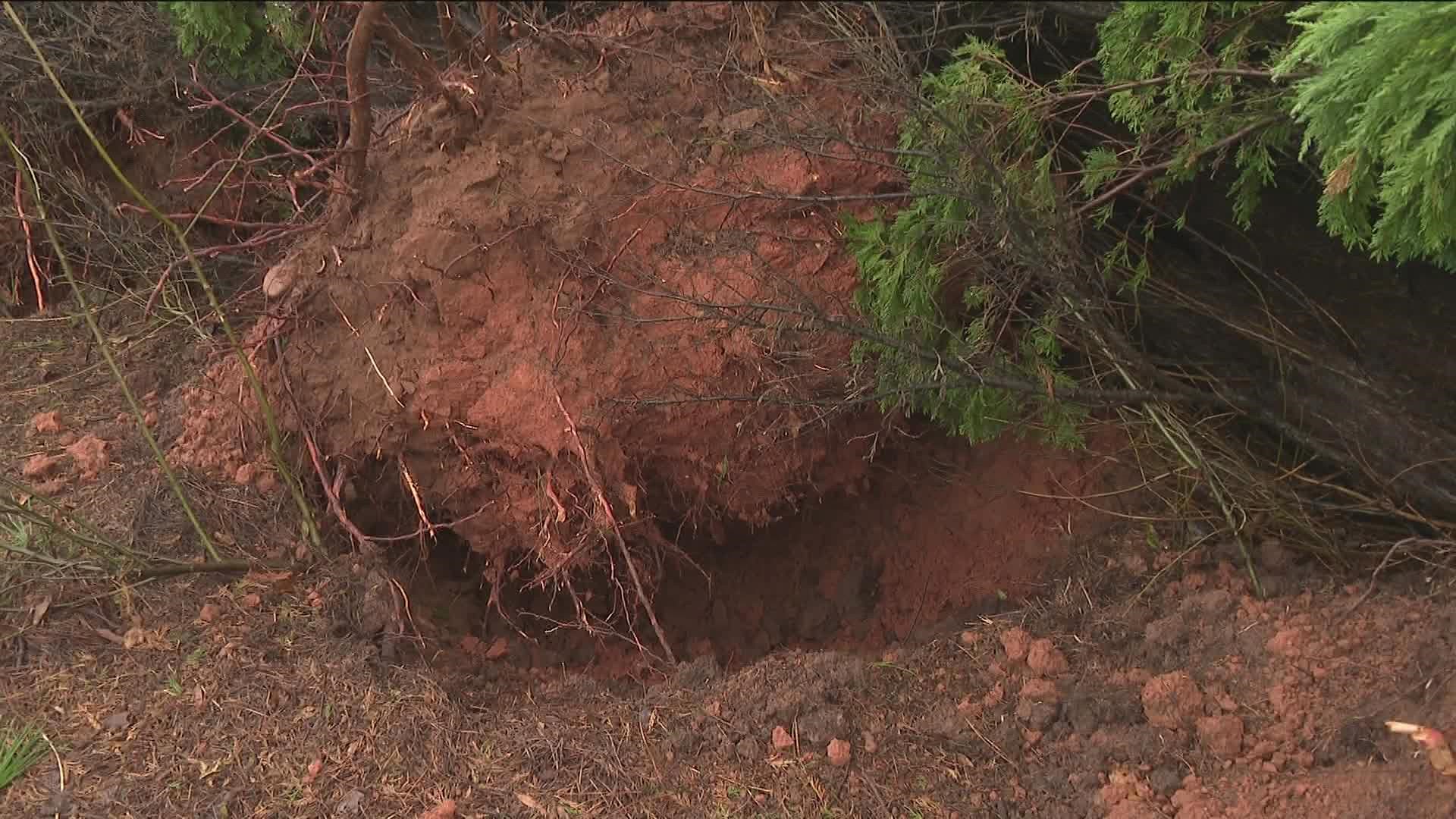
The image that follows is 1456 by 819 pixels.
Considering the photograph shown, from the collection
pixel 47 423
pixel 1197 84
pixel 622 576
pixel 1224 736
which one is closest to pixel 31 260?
pixel 47 423

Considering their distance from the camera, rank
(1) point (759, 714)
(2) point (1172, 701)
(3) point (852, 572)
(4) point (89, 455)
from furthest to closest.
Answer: (3) point (852, 572) → (4) point (89, 455) → (1) point (759, 714) → (2) point (1172, 701)

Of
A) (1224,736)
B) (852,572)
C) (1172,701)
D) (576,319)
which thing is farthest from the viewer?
(852,572)

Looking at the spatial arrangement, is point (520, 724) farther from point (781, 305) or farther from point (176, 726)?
point (781, 305)

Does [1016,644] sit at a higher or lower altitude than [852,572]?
higher

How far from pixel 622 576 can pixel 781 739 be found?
1.05 metres

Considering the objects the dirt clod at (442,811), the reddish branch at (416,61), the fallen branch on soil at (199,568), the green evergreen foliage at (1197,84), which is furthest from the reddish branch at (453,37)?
the dirt clod at (442,811)

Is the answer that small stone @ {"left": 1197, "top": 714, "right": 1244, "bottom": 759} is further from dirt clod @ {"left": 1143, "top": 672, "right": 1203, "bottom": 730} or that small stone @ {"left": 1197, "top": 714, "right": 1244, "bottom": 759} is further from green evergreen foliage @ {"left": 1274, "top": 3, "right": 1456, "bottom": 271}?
green evergreen foliage @ {"left": 1274, "top": 3, "right": 1456, "bottom": 271}

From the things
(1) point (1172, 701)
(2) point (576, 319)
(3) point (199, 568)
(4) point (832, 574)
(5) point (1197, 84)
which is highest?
(5) point (1197, 84)

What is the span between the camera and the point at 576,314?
3.45 metres

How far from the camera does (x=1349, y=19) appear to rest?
1.94 m

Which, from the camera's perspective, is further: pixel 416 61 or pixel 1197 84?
pixel 416 61

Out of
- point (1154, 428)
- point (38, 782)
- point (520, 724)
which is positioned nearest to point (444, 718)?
point (520, 724)

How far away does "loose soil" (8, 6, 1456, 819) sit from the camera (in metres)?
2.78

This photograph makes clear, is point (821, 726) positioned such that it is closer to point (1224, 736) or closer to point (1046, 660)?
point (1046, 660)
